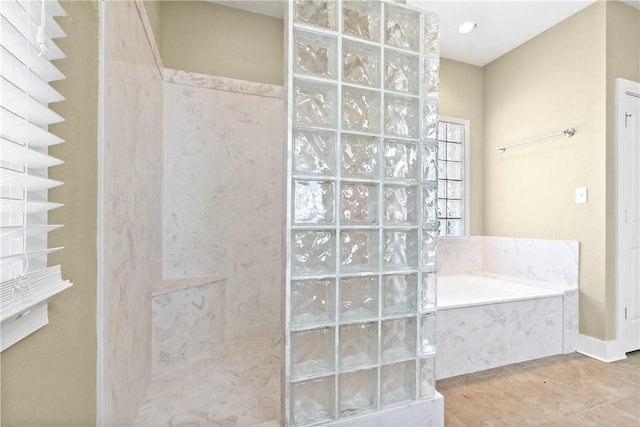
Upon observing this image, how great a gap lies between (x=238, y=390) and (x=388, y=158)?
58.1 inches

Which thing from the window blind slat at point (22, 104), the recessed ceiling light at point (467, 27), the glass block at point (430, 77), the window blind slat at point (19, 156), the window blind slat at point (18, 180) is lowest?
the window blind slat at point (18, 180)

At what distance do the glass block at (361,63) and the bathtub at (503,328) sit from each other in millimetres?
1430

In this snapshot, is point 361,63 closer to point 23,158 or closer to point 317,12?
point 317,12

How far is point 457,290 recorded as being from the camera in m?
2.85

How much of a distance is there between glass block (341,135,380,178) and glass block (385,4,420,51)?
1.56 ft

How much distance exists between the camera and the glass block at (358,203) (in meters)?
1.36

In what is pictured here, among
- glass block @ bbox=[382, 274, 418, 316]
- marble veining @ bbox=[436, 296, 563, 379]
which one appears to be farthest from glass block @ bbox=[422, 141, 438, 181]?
marble veining @ bbox=[436, 296, 563, 379]

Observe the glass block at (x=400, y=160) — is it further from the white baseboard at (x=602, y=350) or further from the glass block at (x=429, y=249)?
the white baseboard at (x=602, y=350)

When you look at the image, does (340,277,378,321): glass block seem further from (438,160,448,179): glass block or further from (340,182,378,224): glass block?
(438,160,448,179): glass block

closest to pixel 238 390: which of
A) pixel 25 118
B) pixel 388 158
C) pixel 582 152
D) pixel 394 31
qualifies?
pixel 388 158

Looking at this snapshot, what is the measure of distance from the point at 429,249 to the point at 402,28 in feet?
3.48

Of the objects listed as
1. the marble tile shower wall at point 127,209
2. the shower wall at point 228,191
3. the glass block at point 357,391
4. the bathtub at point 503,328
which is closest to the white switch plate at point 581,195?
the bathtub at point 503,328

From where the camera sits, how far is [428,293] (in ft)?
4.91

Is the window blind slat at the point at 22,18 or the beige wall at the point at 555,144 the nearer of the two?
the window blind slat at the point at 22,18
